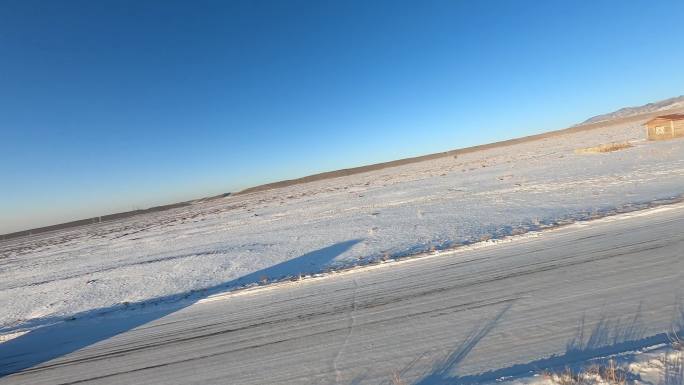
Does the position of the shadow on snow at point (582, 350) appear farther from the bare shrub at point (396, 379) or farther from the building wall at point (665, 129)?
the building wall at point (665, 129)

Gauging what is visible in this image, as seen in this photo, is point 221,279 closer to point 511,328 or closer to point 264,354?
point 264,354

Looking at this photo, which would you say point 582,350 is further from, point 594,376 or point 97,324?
point 97,324

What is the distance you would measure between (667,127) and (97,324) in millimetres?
44991

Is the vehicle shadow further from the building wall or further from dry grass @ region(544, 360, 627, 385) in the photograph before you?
the building wall

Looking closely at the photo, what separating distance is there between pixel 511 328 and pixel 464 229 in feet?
22.5

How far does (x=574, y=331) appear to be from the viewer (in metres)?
4.44

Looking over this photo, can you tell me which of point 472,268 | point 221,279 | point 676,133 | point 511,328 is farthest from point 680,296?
point 676,133

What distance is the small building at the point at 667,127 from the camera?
33688 millimetres

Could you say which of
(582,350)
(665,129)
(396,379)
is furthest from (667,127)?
(396,379)

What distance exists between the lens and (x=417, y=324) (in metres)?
5.28

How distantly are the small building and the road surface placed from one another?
3505 cm

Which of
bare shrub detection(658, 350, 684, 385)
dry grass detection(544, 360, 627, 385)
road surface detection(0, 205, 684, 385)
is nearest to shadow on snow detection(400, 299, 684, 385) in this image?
road surface detection(0, 205, 684, 385)

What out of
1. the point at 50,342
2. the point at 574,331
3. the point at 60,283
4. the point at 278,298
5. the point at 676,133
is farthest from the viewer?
the point at 676,133

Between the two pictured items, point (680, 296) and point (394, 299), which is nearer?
point (680, 296)
